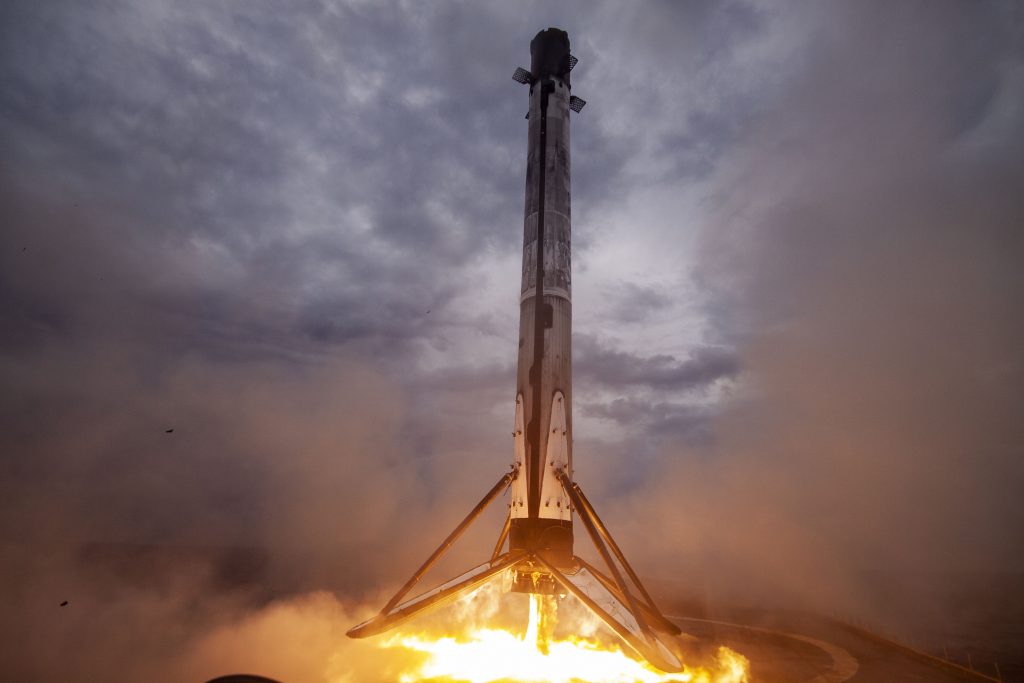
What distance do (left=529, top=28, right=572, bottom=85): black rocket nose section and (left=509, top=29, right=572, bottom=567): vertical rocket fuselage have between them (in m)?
0.03

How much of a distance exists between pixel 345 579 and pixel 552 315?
44.4 m

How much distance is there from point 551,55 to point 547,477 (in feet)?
43.0

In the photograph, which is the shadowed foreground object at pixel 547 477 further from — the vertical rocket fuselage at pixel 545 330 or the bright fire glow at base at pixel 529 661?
the bright fire glow at base at pixel 529 661

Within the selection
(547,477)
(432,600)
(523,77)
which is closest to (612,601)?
(547,477)

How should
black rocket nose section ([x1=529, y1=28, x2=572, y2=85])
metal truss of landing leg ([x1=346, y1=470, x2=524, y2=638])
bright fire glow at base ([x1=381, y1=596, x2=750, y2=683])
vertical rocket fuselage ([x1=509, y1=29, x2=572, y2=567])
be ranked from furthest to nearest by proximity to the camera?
black rocket nose section ([x1=529, y1=28, x2=572, y2=85]), bright fire glow at base ([x1=381, y1=596, x2=750, y2=683]), vertical rocket fuselage ([x1=509, y1=29, x2=572, y2=567]), metal truss of landing leg ([x1=346, y1=470, x2=524, y2=638])

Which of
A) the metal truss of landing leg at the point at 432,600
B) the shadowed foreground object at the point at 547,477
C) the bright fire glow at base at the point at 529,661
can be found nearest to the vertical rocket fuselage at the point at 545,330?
the shadowed foreground object at the point at 547,477

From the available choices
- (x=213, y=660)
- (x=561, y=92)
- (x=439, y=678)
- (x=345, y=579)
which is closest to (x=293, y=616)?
(x=213, y=660)

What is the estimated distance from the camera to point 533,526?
12.5 metres

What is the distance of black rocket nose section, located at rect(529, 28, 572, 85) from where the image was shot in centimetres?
1634

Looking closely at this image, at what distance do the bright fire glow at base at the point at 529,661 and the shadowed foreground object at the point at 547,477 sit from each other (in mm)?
1374

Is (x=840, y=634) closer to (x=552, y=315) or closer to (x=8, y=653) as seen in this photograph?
(x=552, y=315)

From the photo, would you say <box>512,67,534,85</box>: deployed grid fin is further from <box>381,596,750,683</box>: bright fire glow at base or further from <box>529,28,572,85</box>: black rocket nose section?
<box>381,596,750,683</box>: bright fire glow at base

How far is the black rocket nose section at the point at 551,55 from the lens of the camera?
16344 millimetres

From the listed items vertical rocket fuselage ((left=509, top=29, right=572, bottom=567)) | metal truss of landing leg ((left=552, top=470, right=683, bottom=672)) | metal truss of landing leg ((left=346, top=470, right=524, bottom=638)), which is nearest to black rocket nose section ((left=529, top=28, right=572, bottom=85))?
vertical rocket fuselage ((left=509, top=29, right=572, bottom=567))
